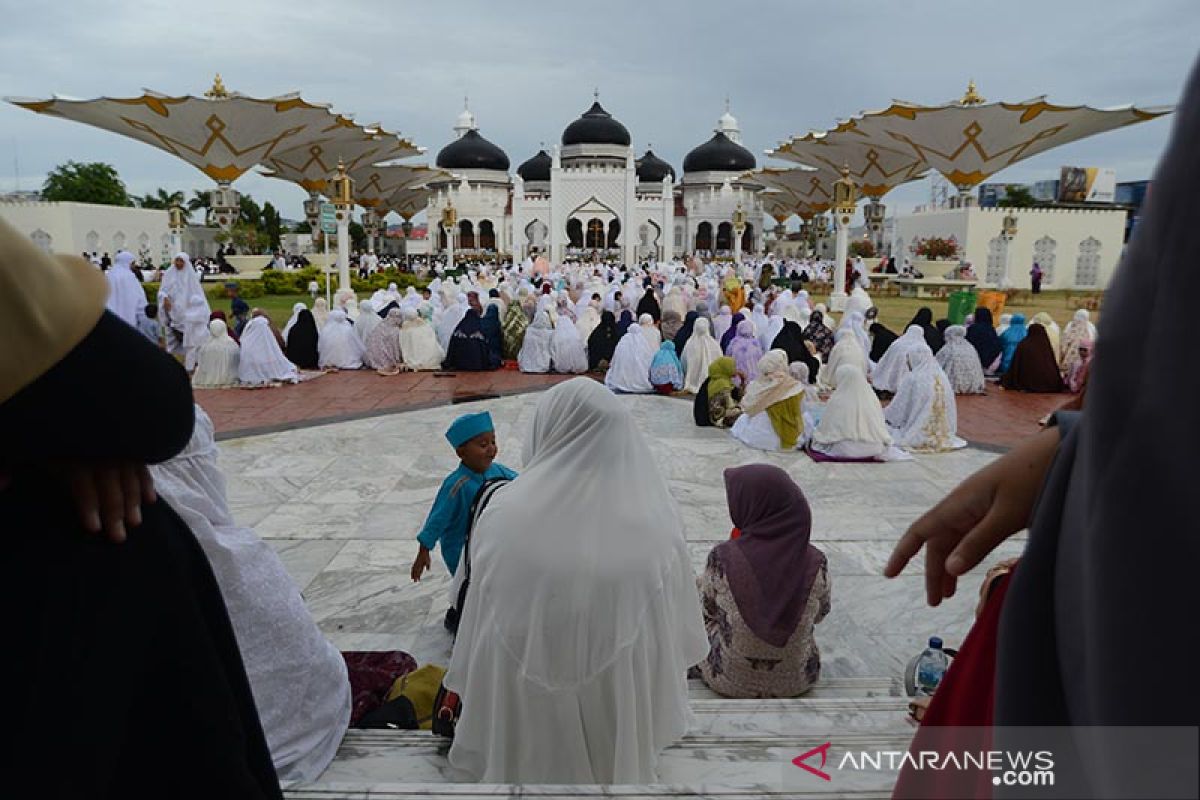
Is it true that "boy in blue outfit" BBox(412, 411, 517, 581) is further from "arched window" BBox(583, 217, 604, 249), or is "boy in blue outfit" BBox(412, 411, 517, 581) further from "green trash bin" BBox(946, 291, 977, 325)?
"arched window" BBox(583, 217, 604, 249)

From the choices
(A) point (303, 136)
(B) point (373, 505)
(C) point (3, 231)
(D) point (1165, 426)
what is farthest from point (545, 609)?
(A) point (303, 136)

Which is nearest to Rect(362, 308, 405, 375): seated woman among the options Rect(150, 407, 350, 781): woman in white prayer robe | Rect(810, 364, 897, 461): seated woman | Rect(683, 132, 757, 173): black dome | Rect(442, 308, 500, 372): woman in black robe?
Rect(442, 308, 500, 372): woman in black robe

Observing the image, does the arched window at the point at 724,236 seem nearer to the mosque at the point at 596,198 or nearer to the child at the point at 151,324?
the mosque at the point at 596,198

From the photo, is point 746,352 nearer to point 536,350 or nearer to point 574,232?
point 536,350

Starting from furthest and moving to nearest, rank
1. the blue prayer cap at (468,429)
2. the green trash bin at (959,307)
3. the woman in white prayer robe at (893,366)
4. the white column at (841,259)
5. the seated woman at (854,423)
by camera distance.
Answer: the white column at (841,259), the green trash bin at (959,307), the woman in white prayer robe at (893,366), the seated woman at (854,423), the blue prayer cap at (468,429)

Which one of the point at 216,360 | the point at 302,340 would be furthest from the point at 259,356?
the point at 302,340

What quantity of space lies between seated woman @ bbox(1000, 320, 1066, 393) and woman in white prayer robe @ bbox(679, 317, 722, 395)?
3206 mm

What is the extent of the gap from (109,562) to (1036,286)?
77.2 ft

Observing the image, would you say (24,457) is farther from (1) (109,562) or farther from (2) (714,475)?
(2) (714,475)

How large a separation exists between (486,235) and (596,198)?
9.09m

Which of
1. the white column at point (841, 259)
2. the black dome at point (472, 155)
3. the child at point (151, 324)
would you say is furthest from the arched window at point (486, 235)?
the child at point (151, 324)

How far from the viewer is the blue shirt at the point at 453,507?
295cm

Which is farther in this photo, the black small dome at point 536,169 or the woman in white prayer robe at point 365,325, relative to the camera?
the black small dome at point 536,169

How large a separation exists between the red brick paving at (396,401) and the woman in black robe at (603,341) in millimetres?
570
